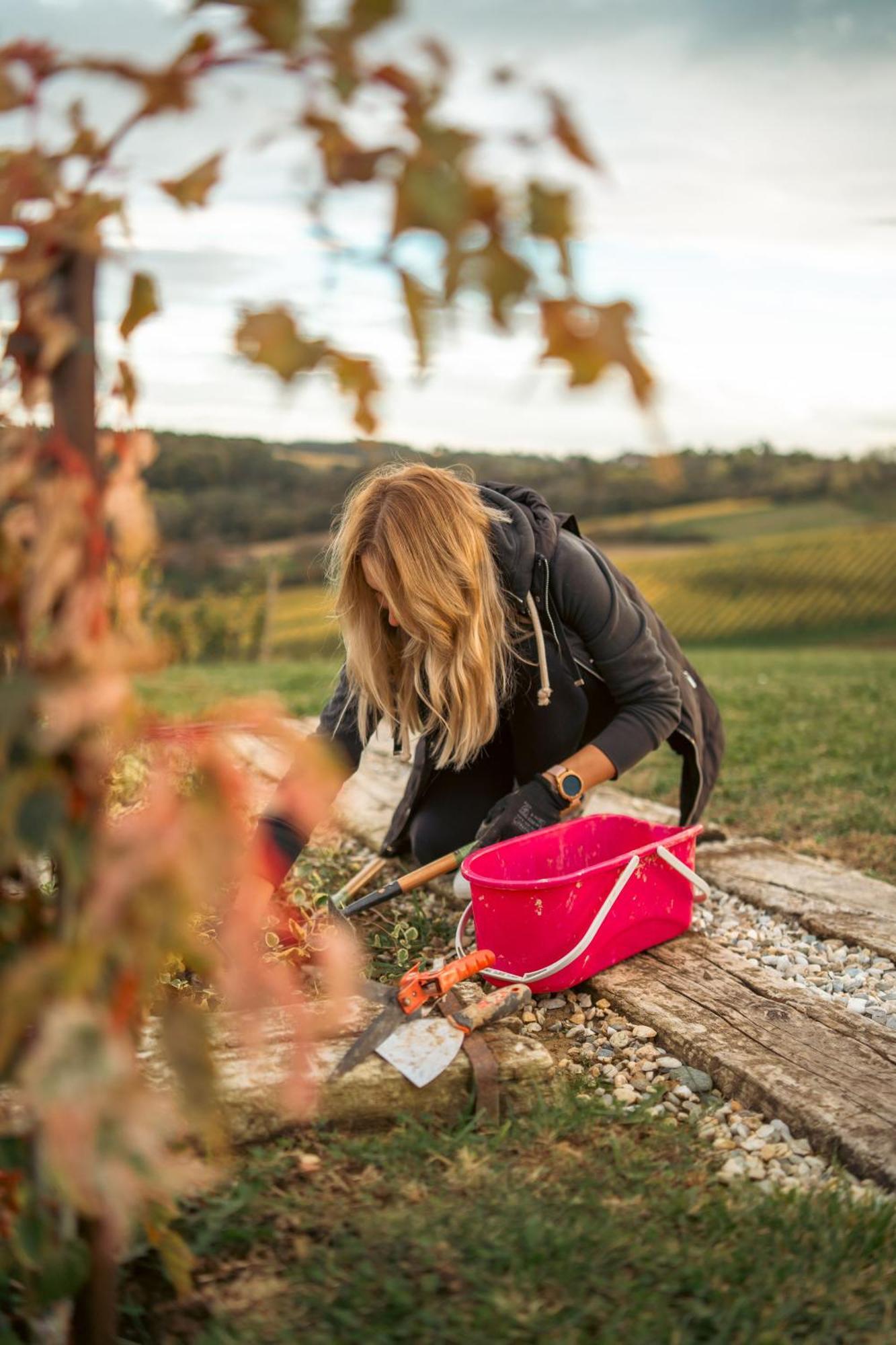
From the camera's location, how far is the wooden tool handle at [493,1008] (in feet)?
7.39

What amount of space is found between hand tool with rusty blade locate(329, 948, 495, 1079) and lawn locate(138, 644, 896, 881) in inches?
29.3

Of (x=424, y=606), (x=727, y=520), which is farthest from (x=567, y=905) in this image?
(x=727, y=520)

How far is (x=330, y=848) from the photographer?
13.1 feet

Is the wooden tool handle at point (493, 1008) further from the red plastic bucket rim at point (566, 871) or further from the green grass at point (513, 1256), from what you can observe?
the green grass at point (513, 1256)

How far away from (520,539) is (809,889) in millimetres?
1465

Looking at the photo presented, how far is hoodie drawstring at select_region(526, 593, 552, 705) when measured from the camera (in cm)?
318

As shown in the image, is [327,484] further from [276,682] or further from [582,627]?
[582,627]

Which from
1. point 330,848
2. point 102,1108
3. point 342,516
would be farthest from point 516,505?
point 102,1108

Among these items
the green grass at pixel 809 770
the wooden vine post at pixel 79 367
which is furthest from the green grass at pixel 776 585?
the wooden vine post at pixel 79 367

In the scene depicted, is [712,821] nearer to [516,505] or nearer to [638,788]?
[638,788]

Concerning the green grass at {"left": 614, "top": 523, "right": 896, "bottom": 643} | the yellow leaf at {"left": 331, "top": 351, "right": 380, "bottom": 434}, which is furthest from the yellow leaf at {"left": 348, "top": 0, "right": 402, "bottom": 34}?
the green grass at {"left": 614, "top": 523, "right": 896, "bottom": 643}

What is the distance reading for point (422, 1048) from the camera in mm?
2137

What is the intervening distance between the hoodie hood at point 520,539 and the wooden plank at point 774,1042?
3.55 ft

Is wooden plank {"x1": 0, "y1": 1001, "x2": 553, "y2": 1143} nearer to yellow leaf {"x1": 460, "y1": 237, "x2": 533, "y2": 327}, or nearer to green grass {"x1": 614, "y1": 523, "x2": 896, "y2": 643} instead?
yellow leaf {"x1": 460, "y1": 237, "x2": 533, "y2": 327}
